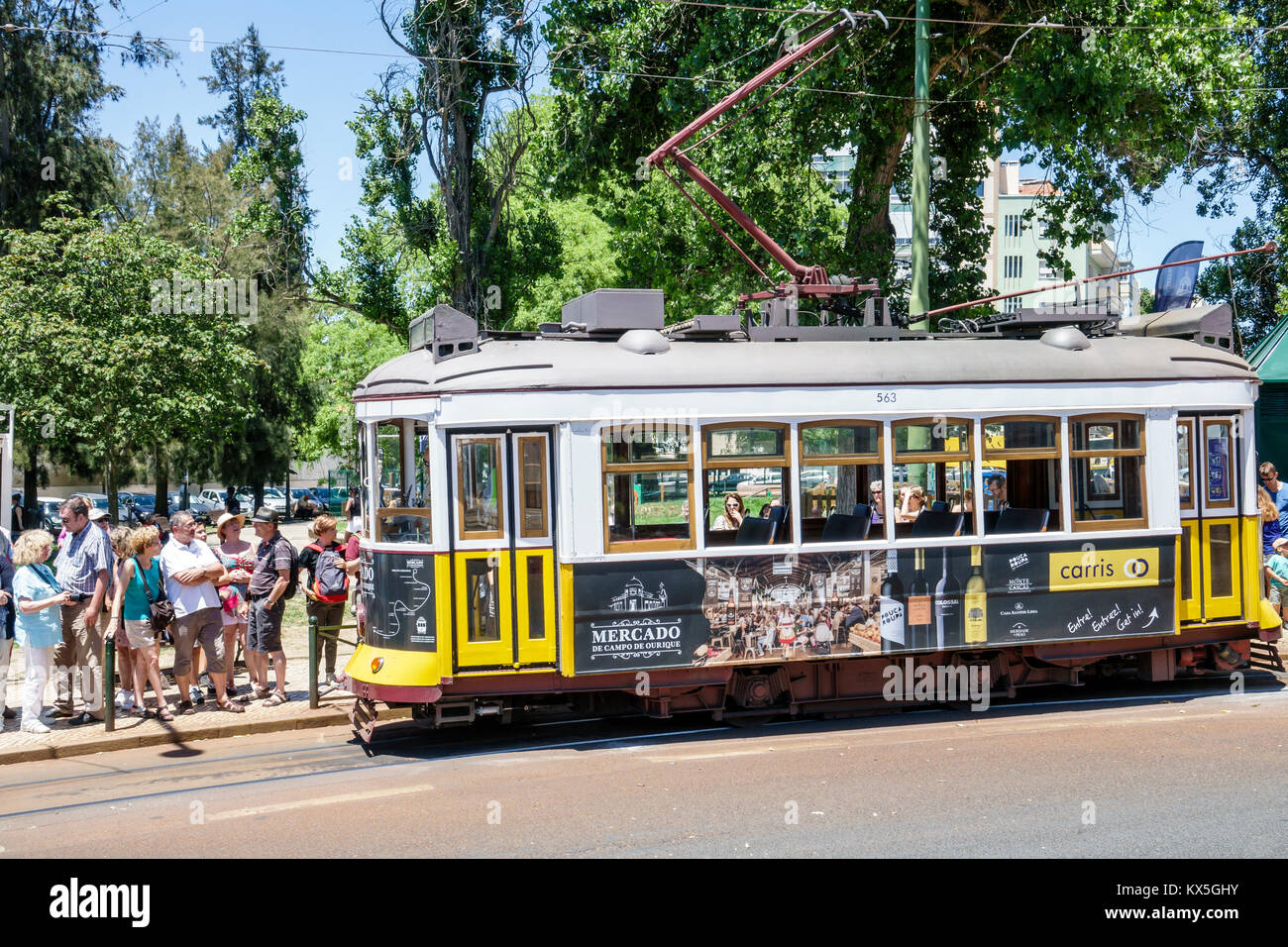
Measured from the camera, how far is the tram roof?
31.1 ft

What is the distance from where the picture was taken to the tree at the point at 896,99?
17062 millimetres

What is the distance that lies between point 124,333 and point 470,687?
54.8 feet

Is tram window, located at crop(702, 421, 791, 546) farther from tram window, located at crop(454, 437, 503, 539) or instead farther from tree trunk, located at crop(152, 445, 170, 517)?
tree trunk, located at crop(152, 445, 170, 517)

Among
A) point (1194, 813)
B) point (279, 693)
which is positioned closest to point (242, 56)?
point (279, 693)

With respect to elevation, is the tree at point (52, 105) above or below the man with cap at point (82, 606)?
above

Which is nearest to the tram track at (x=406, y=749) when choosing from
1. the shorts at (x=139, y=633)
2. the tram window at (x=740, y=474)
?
the shorts at (x=139, y=633)

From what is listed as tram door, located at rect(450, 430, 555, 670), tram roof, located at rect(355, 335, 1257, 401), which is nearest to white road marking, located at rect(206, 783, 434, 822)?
tram door, located at rect(450, 430, 555, 670)

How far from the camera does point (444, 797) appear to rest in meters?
8.01

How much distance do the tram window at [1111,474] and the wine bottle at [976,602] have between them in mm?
1066

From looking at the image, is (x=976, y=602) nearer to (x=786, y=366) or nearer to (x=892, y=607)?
(x=892, y=607)

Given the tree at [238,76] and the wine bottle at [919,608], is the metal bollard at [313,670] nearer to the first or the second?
the wine bottle at [919,608]

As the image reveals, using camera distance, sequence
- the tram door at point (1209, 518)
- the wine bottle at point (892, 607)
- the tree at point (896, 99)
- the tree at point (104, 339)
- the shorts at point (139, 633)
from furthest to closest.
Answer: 1. the tree at point (104, 339)
2. the tree at point (896, 99)
3. the tram door at point (1209, 518)
4. the shorts at point (139, 633)
5. the wine bottle at point (892, 607)

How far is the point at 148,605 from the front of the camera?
10.5m

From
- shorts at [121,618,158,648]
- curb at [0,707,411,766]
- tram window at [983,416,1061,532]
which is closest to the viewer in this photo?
curb at [0,707,411,766]
